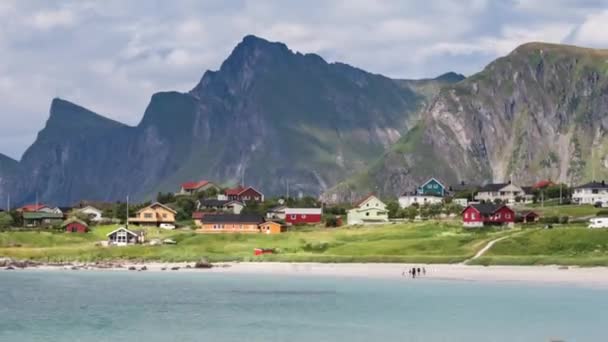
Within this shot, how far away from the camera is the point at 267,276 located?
95250 mm

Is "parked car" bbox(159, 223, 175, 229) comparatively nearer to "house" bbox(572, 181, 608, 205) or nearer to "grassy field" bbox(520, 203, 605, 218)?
"grassy field" bbox(520, 203, 605, 218)

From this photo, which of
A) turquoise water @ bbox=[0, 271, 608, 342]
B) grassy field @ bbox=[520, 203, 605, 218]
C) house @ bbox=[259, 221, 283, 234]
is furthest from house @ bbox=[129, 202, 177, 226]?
turquoise water @ bbox=[0, 271, 608, 342]

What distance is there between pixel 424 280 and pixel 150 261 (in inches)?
1552

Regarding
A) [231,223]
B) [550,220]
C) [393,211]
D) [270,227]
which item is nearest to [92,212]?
[231,223]

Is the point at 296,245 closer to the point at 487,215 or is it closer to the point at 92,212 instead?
the point at 487,215

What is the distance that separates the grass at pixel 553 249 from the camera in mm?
94188

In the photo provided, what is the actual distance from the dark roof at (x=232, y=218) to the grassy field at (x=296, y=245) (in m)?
6.78

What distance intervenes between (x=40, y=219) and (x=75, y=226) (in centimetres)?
2157

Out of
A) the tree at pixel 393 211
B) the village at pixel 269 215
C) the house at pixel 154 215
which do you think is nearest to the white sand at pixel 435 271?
the village at pixel 269 215

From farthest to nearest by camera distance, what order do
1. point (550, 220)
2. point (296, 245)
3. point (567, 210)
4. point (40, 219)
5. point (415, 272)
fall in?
point (40, 219)
point (567, 210)
point (550, 220)
point (296, 245)
point (415, 272)

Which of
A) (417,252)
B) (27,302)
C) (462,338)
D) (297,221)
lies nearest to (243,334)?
(462,338)

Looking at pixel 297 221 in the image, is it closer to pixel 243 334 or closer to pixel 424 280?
pixel 424 280

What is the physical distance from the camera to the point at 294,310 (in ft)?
215

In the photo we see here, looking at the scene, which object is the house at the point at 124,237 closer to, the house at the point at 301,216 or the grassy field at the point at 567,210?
the house at the point at 301,216
